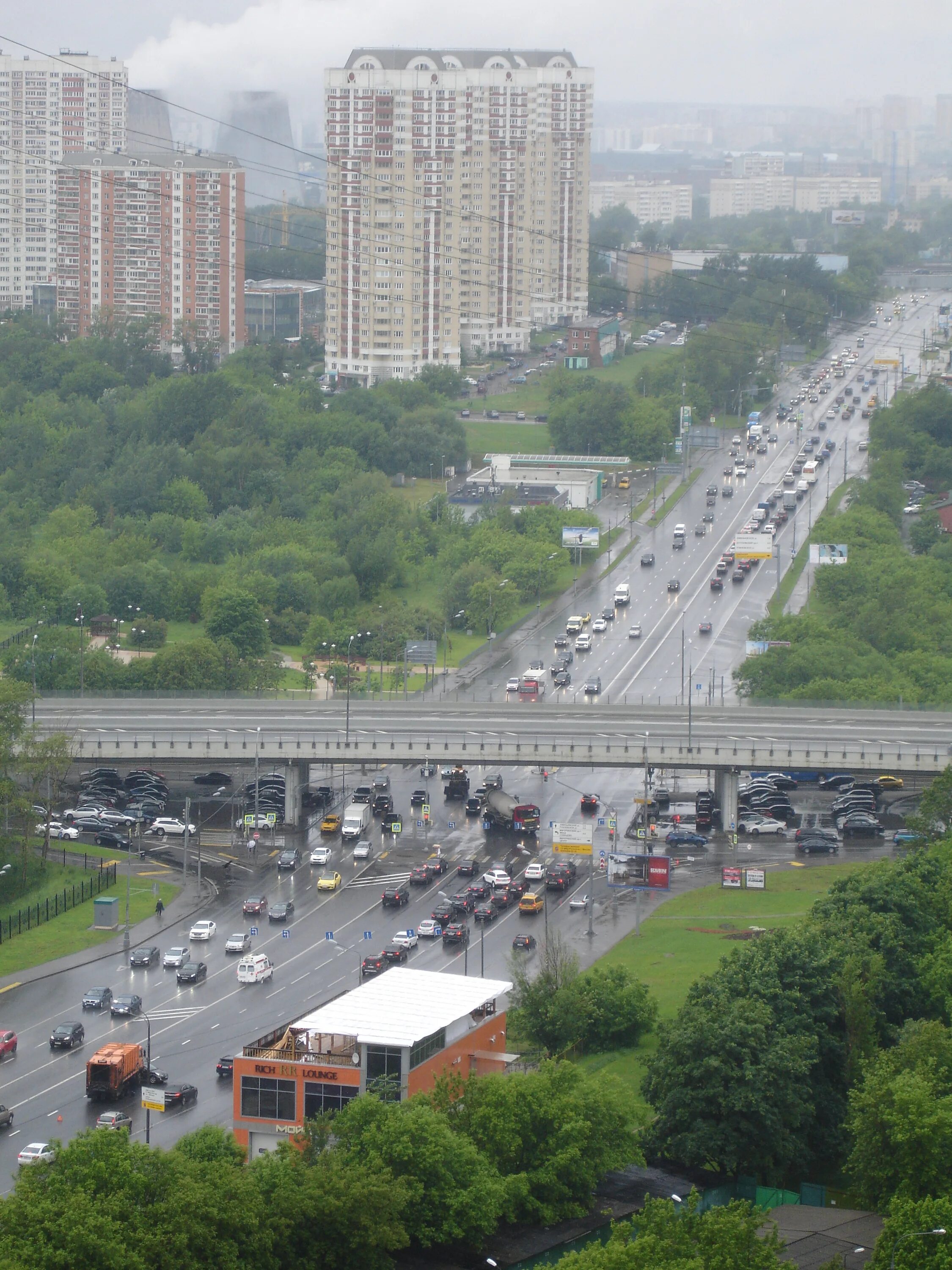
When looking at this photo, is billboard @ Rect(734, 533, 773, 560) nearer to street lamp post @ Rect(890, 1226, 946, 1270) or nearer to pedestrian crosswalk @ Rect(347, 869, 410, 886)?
pedestrian crosswalk @ Rect(347, 869, 410, 886)

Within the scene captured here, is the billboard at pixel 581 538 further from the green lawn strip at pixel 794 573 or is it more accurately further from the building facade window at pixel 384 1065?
the building facade window at pixel 384 1065

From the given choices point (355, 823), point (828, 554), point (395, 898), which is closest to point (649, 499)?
point (828, 554)

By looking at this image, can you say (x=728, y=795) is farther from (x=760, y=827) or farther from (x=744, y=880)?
(x=744, y=880)

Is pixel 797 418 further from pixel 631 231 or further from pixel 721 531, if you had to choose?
pixel 631 231

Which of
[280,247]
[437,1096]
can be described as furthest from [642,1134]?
[280,247]

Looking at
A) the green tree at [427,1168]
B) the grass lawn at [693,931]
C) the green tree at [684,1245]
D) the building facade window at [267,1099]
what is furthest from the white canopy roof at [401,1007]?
the green tree at [684,1245]

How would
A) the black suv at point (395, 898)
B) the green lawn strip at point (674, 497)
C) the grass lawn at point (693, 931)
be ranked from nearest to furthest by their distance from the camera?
the grass lawn at point (693, 931), the black suv at point (395, 898), the green lawn strip at point (674, 497)
